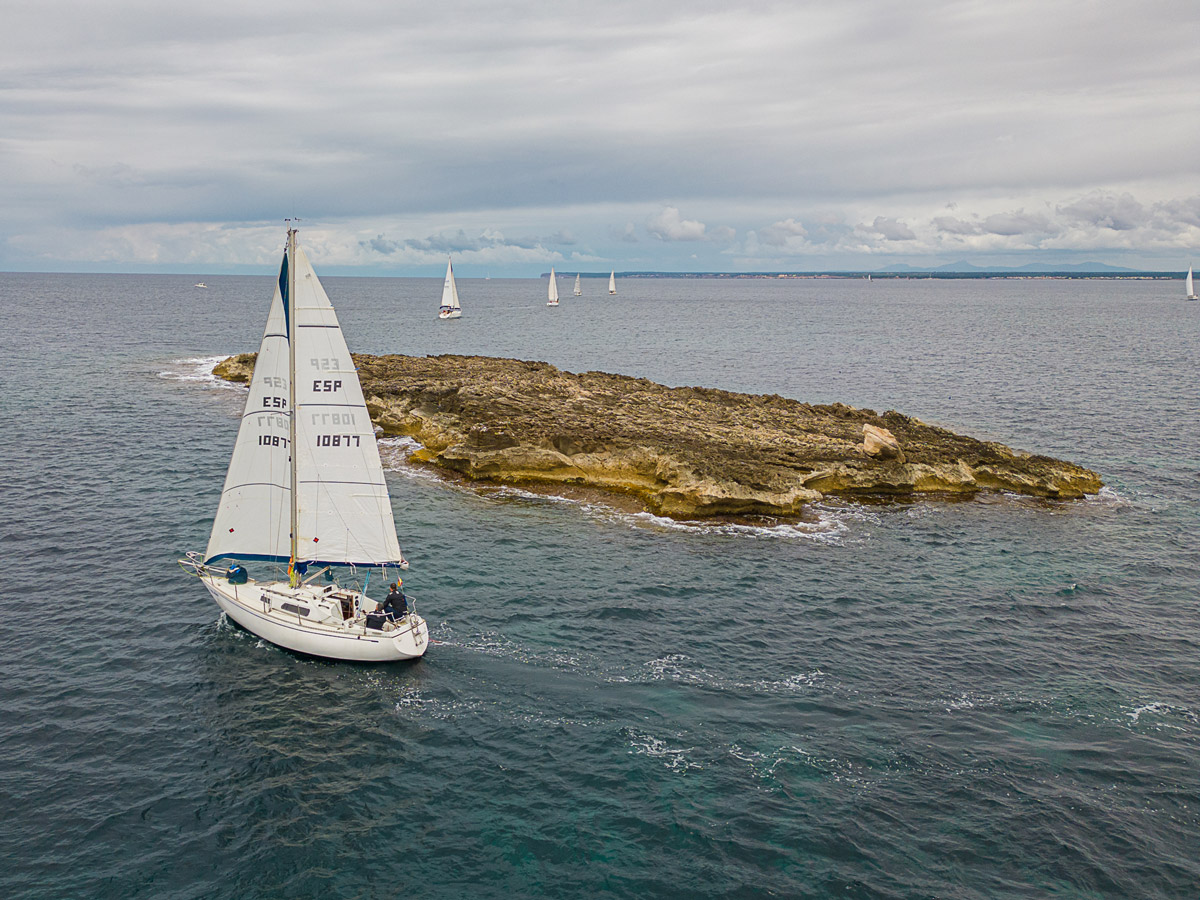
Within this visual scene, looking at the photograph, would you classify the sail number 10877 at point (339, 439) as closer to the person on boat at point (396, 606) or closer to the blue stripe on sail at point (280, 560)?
the blue stripe on sail at point (280, 560)

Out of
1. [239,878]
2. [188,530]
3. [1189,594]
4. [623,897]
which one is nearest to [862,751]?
[623,897]

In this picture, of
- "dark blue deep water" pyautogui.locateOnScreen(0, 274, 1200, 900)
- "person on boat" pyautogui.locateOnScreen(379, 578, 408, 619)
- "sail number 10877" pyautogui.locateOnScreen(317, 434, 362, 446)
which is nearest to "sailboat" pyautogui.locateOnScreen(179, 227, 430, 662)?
"sail number 10877" pyautogui.locateOnScreen(317, 434, 362, 446)

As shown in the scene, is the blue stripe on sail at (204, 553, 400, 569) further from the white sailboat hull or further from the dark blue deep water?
the dark blue deep water

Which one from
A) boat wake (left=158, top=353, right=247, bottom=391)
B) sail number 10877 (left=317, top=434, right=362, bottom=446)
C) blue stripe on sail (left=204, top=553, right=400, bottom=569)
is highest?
sail number 10877 (left=317, top=434, right=362, bottom=446)

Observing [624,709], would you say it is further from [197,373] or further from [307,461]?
[197,373]

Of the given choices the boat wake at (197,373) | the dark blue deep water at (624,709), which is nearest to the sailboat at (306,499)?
the dark blue deep water at (624,709)

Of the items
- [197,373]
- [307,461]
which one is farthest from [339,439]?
[197,373]
